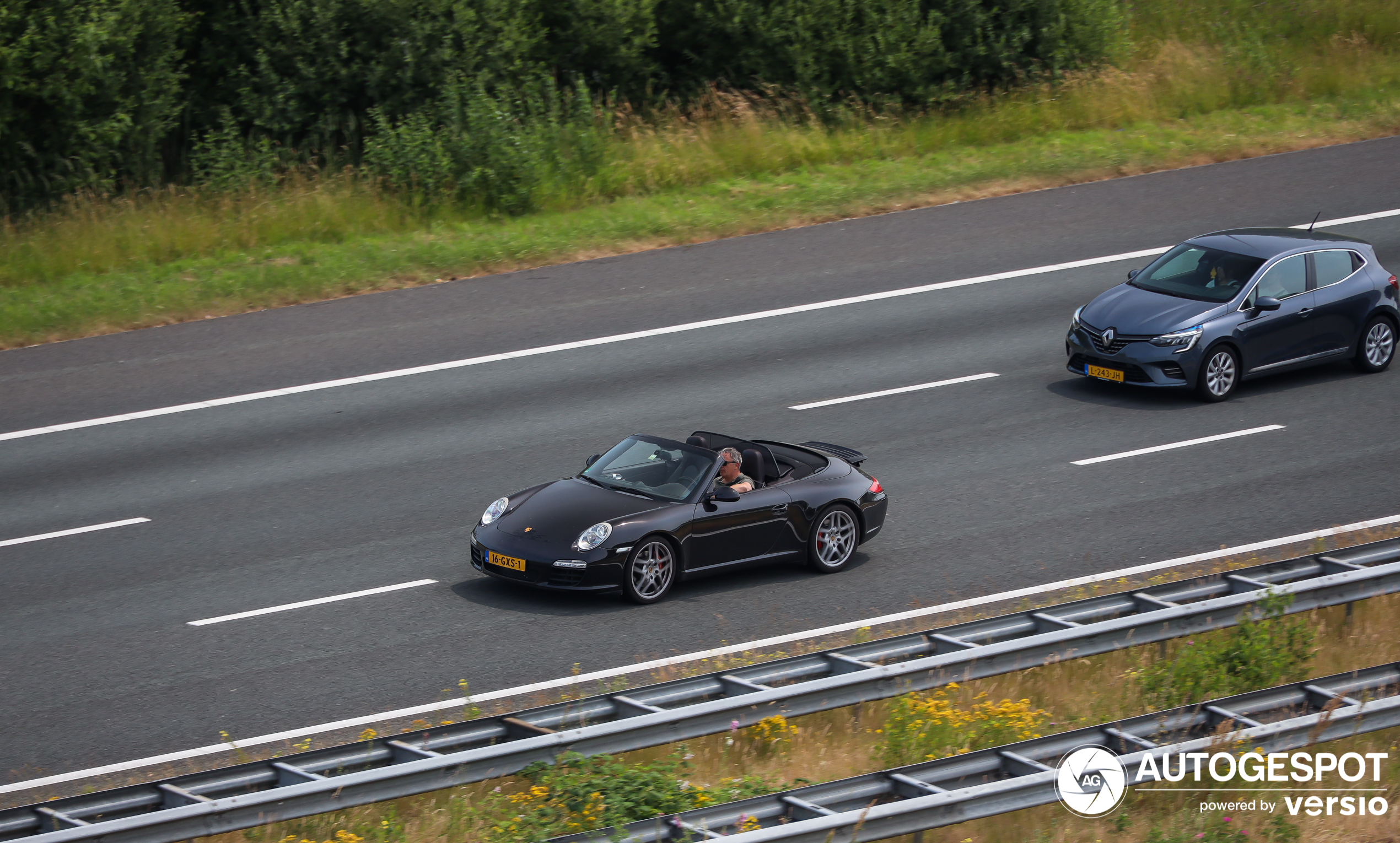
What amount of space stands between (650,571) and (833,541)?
5.73 feet

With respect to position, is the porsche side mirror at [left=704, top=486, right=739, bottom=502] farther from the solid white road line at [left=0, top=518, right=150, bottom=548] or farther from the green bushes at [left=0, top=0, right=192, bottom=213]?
the green bushes at [left=0, top=0, right=192, bottom=213]

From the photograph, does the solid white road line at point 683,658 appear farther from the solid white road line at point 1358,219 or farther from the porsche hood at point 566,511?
the solid white road line at point 1358,219

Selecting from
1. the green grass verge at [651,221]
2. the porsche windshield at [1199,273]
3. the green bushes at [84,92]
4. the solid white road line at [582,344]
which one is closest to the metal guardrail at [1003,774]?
the porsche windshield at [1199,273]

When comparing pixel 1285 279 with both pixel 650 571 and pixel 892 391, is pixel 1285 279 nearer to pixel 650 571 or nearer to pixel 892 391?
pixel 892 391

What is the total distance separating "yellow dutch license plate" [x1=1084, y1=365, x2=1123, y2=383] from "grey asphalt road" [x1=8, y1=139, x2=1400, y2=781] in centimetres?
33

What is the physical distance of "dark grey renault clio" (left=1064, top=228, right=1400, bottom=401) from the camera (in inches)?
683

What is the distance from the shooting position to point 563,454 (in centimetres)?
1589

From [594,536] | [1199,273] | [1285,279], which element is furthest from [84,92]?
[1285,279]

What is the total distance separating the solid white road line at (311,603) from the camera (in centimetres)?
1227

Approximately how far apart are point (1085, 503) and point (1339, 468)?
2852mm

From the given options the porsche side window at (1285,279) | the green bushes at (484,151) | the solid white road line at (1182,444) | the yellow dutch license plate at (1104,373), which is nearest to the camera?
the solid white road line at (1182,444)

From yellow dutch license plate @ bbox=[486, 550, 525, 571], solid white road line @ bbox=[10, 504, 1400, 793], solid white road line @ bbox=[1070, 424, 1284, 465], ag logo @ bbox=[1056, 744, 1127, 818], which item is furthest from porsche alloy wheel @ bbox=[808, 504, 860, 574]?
ag logo @ bbox=[1056, 744, 1127, 818]

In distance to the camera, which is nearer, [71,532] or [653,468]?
[653,468]

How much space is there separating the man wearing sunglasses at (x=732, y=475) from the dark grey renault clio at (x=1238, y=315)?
619cm
